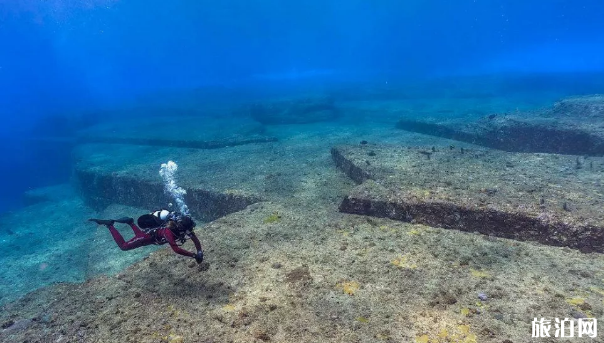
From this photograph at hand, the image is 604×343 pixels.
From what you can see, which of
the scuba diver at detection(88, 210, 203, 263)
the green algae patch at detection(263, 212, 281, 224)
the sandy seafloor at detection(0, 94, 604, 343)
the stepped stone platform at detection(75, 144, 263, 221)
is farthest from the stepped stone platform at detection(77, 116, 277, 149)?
the scuba diver at detection(88, 210, 203, 263)

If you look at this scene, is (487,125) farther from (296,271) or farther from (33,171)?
(33,171)

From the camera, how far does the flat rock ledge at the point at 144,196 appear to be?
7871 mm

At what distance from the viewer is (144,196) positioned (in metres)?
10.4

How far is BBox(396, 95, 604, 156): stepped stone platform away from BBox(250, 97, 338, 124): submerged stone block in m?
8.81

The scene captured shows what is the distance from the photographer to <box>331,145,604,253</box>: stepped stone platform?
452 centimetres

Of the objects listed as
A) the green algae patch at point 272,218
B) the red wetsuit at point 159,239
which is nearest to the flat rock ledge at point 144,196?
the green algae patch at point 272,218

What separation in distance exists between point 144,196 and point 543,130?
482 inches

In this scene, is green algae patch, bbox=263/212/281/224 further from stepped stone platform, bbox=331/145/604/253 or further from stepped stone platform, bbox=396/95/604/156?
stepped stone platform, bbox=396/95/604/156

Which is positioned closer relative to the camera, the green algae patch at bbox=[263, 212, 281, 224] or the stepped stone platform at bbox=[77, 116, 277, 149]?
the green algae patch at bbox=[263, 212, 281, 224]

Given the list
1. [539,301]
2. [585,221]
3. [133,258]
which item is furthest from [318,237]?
[133,258]

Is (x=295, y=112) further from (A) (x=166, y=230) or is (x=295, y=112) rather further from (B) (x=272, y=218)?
(A) (x=166, y=230)

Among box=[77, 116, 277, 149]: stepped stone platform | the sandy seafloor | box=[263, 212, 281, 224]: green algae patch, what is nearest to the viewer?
the sandy seafloor

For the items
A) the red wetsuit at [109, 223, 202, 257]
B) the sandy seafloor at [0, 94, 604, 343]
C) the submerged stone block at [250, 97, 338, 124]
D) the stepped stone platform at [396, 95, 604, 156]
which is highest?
the submerged stone block at [250, 97, 338, 124]

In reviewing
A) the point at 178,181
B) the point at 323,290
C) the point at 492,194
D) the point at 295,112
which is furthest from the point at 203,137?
the point at 323,290
